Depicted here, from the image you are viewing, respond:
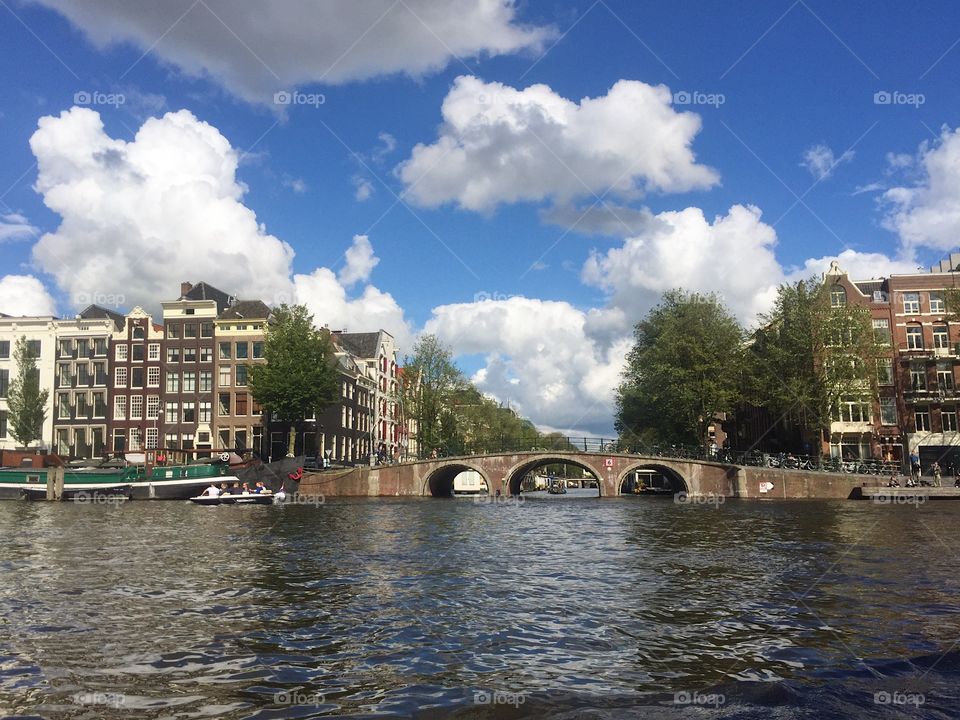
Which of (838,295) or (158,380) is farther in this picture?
(158,380)

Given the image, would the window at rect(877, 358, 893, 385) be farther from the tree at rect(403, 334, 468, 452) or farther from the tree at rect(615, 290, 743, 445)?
the tree at rect(403, 334, 468, 452)

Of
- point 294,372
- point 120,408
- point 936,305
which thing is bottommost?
point 120,408

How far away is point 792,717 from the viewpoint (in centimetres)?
865

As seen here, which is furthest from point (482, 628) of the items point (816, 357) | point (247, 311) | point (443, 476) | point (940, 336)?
point (247, 311)

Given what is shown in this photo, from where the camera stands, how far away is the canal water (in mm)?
9352

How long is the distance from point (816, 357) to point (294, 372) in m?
42.4

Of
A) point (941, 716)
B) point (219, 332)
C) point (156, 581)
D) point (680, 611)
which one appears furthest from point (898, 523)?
point (219, 332)

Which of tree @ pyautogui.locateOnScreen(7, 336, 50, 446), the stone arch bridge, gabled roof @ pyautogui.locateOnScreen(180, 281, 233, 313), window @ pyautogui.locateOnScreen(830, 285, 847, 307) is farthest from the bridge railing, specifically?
tree @ pyautogui.locateOnScreen(7, 336, 50, 446)

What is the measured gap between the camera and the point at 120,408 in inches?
2963

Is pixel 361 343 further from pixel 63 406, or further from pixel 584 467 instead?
pixel 584 467

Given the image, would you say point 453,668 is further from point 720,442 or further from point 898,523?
point 720,442

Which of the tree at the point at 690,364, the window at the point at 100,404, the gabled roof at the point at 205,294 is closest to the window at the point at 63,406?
the window at the point at 100,404

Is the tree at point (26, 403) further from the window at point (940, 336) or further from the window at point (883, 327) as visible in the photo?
the window at point (940, 336)

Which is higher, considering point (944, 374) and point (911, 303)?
point (911, 303)
